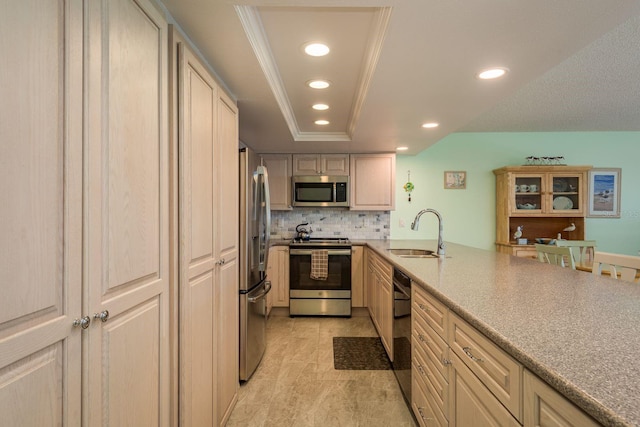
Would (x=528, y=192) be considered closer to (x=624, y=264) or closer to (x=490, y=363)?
(x=624, y=264)

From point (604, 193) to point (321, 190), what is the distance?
3.98 metres

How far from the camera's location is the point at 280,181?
4.20 m

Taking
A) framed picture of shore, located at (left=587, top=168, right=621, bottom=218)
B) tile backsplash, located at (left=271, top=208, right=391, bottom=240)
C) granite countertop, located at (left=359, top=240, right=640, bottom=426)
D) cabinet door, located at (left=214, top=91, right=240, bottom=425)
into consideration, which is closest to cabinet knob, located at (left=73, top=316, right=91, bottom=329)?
cabinet door, located at (left=214, top=91, right=240, bottom=425)

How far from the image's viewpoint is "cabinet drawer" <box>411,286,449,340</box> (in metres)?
1.39

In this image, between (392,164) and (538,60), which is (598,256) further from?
(392,164)

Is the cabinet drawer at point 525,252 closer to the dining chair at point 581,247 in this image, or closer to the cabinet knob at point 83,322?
the dining chair at point 581,247

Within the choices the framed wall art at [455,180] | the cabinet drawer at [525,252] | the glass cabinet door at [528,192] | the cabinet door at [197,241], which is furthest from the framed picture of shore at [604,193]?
the cabinet door at [197,241]

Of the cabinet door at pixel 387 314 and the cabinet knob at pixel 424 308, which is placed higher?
the cabinet knob at pixel 424 308

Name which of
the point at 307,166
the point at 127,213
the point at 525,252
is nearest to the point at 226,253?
the point at 127,213

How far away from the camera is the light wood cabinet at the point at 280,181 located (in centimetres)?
419

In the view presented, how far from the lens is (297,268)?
3842 millimetres

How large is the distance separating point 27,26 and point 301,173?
3570 millimetres

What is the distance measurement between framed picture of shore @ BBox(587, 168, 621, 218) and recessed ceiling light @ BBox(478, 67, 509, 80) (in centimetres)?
378

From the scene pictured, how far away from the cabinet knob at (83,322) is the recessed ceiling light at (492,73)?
6.78 feet
